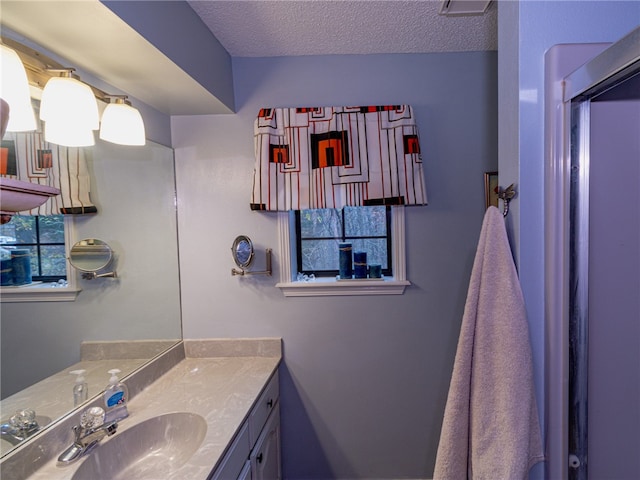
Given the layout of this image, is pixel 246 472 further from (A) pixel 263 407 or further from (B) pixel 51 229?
(B) pixel 51 229

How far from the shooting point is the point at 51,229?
109 cm

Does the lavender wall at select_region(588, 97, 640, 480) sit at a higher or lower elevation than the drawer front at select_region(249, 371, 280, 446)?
higher

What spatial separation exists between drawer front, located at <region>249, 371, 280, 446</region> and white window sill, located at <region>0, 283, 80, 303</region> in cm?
82

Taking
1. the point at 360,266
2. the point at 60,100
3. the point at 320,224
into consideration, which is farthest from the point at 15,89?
the point at 360,266

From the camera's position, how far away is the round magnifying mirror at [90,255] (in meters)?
1.21

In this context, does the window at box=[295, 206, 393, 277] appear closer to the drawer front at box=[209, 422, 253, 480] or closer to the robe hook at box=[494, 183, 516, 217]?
the drawer front at box=[209, 422, 253, 480]

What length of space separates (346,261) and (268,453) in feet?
3.32

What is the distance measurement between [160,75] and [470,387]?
1.51m

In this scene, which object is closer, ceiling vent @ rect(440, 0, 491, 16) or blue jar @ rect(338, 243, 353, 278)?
ceiling vent @ rect(440, 0, 491, 16)

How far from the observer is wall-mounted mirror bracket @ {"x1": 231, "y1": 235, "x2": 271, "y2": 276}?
5.75 ft

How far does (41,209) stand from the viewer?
3.43ft

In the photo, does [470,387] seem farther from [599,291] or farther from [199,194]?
[199,194]

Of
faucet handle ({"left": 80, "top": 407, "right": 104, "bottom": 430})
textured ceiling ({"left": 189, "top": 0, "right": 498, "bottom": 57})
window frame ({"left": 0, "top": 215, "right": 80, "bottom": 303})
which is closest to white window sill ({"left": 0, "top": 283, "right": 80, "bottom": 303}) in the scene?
window frame ({"left": 0, "top": 215, "right": 80, "bottom": 303})

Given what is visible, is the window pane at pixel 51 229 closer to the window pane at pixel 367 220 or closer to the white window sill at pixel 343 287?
the white window sill at pixel 343 287
